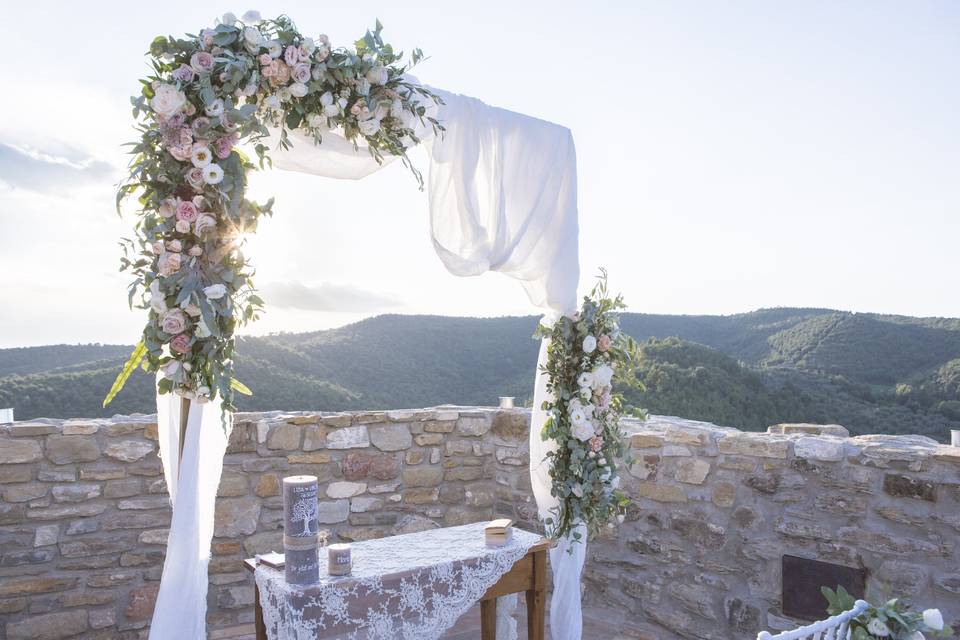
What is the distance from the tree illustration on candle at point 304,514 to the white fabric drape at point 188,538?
0.98 feet

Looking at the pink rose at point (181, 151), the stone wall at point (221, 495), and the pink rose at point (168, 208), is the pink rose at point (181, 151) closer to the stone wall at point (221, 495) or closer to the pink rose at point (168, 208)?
the pink rose at point (168, 208)

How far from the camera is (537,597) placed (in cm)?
275

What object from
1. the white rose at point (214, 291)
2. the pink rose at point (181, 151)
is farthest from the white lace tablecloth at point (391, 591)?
the pink rose at point (181, 151)

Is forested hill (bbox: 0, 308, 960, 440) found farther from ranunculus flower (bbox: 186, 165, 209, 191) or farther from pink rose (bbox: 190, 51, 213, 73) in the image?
pink rose (bbox: 190, 51, 213, 73)

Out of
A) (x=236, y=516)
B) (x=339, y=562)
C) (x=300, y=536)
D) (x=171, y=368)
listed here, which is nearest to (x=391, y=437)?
(x=236, y=516)

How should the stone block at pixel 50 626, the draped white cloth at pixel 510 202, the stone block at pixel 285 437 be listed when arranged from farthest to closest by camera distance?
1. the stone block at pixel 285 437
2. the stone block at pixel 50 626
3. the draped white cloth at pixel 510 202

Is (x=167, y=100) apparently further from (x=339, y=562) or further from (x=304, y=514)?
(x=339, y=562)

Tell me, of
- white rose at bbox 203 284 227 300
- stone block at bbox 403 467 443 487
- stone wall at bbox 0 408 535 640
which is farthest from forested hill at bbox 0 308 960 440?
white rose at bbox 203 284 227 300

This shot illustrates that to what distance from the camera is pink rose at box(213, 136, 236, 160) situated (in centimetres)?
219

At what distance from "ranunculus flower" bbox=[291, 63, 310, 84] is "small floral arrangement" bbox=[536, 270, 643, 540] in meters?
1.35

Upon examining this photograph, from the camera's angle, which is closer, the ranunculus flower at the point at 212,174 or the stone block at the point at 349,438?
the ranunculus flower at the point at 212,174

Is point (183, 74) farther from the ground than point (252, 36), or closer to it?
closer to it

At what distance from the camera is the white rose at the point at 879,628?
1.64 m

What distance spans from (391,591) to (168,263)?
123cm
